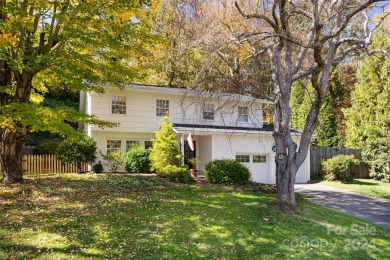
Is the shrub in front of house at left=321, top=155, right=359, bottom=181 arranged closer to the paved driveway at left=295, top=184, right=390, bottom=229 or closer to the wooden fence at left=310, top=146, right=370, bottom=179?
the wooden fence at left=310, top=146, right=370, bottom=179

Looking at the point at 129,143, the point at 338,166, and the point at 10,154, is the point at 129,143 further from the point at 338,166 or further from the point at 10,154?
the point at 338,166

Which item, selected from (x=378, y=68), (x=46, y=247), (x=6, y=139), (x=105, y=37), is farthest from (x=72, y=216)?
(x=378, y=68)

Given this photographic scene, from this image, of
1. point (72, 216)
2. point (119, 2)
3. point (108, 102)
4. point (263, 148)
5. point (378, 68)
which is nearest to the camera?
point (72, 216)

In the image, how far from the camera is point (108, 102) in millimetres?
17500

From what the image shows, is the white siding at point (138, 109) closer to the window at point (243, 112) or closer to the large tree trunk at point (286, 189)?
the window at point (243, 112)

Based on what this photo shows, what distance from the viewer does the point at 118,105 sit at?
58.4 feet

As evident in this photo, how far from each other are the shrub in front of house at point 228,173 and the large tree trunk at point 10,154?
7.60m

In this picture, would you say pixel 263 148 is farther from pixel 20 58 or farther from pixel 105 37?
pixel 20 58

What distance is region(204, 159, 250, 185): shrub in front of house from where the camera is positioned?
1363cm

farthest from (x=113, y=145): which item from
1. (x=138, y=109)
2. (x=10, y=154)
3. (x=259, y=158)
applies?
(x=259, y=158)

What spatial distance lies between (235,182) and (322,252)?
6983mm

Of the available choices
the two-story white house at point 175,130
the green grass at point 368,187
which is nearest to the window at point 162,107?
the two-story white house at point 175,130

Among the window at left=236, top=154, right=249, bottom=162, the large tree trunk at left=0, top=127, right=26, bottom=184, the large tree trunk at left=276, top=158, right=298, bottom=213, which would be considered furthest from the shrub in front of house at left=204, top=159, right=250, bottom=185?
the large tree trunk at left=0, top=127, right=26, bottom=184

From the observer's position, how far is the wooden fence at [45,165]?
16.2 metres
